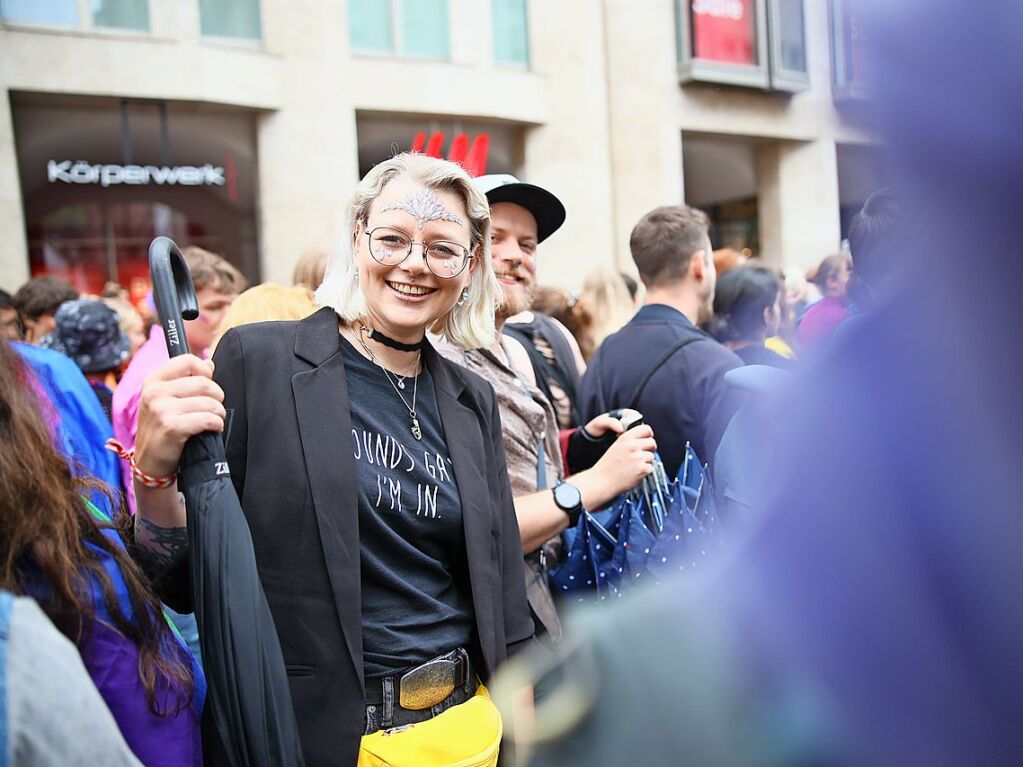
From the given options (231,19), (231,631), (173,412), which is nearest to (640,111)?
(231,19)

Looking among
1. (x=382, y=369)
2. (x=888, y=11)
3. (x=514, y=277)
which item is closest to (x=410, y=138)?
(x=514, y=277)

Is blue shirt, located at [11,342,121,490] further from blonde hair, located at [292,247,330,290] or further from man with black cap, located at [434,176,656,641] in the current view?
man with black cap, located at [434,176,656,641]

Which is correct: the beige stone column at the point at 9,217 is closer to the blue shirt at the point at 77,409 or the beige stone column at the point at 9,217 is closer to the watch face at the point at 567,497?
the blue shirt at the point at 77,409

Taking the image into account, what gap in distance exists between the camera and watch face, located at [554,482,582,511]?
93.3 inches

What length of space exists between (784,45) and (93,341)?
17766 millimetres

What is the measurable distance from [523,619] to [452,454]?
450 mm

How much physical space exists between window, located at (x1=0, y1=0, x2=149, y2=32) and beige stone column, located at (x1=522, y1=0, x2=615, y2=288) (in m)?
6.89

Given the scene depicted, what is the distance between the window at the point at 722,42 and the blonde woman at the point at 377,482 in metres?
16.5

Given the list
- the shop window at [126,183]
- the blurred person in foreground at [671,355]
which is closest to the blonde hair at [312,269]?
the blurred person in foreground at [671,355]

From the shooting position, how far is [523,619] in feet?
6.68

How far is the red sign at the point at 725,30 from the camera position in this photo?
17.3m

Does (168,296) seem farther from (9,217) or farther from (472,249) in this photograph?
(9,217)

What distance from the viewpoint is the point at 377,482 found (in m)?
1.79

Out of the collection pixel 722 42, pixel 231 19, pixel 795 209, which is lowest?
pixel 795 209
